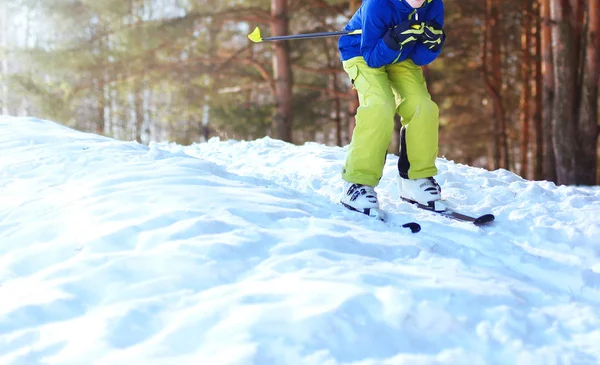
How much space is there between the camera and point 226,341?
6.53 feet

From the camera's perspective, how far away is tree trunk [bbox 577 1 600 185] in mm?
7473

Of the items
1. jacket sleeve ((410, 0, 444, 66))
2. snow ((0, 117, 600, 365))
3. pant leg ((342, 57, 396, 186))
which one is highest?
jacket sleeve ((410, 0, 444, 66))

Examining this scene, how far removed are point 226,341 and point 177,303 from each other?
0.37 meters

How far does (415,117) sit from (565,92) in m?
4.57

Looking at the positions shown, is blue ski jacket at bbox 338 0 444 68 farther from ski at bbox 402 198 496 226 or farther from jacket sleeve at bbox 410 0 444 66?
ski at bbox 402 198 496 226

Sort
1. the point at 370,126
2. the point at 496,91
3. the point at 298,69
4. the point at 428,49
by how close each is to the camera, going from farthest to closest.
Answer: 1. the point at 298,69
2. the point at 496,91
3. the point at 428,49
4. the point at 370,126

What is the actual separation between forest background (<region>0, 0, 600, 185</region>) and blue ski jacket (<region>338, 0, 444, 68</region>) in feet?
14.6

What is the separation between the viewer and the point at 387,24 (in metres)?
3.83

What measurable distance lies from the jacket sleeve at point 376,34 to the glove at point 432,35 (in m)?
0.21

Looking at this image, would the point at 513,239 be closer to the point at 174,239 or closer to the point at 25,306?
the point at 174,239

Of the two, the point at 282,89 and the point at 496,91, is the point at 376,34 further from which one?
the point at 496,91

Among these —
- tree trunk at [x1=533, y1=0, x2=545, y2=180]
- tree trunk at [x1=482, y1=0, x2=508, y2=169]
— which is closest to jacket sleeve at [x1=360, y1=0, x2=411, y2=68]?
tree trunk at [x1=533, y1=0, x2=545, y2=180]

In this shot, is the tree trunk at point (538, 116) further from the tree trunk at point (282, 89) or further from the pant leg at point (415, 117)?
the pant leg at point (415, 117)

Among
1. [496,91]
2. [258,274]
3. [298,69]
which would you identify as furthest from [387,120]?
[298,69]
